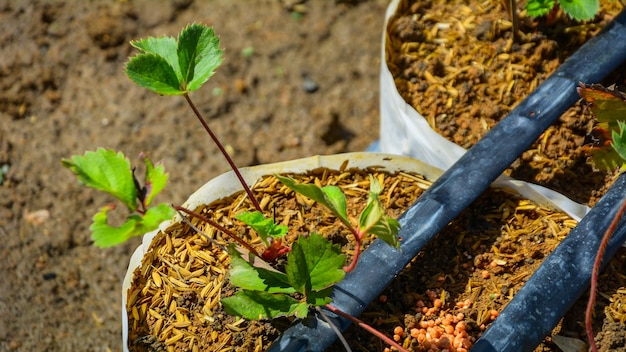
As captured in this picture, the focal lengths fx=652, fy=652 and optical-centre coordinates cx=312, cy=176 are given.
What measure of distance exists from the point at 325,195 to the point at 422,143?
688mm

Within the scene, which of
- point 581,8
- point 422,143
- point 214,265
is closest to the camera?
point 214,265

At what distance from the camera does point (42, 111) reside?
2523mm

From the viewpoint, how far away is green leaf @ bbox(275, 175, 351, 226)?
116cm

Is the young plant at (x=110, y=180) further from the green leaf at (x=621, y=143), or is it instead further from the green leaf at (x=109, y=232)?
the green leaf at (x=621, y=143)

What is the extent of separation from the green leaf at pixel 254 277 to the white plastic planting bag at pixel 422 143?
65cm

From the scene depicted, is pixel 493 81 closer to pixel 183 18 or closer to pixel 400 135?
pixel 400 135

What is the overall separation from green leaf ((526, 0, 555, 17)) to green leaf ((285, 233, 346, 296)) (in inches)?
36.0

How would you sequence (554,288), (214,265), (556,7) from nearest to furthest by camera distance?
(554,288) → (214,265) → (556,7)

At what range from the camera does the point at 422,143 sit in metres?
1.80

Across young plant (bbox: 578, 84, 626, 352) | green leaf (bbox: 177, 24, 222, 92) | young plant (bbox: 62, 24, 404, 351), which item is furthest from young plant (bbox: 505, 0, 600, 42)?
green leaf (bbox: 177, 24, 222, 92)

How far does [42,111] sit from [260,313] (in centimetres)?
163

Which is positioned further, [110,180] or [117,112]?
[117,112]

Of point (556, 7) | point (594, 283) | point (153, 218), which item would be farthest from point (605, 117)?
point (153, 218)

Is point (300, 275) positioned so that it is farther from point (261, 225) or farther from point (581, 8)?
point (581, 8)
